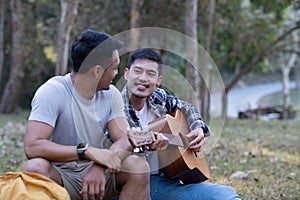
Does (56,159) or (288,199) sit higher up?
(56,159)

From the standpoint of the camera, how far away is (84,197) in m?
3.22

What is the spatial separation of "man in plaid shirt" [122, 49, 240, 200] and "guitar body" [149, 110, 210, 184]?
0.19ft

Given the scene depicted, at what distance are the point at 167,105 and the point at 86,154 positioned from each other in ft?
4.05

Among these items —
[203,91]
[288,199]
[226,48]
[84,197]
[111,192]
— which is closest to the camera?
[84,197]

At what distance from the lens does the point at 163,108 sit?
167 inches

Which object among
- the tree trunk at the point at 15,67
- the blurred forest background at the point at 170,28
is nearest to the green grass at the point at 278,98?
the blurred forest background at the point at 170,28

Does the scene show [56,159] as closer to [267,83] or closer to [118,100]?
[118,100]

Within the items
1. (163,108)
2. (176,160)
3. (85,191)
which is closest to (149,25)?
(163,108)

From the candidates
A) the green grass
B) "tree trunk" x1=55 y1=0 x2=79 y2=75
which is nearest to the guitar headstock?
"tree trunk" x1=55 y1=0 x2=79 y2=75

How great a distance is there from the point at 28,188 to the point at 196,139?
Answer: 4.90ft

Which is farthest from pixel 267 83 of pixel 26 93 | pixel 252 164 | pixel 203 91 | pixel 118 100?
pixel 118 100

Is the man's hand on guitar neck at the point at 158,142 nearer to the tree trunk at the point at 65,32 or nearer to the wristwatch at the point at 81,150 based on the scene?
the wristwatch at the point at 81,150

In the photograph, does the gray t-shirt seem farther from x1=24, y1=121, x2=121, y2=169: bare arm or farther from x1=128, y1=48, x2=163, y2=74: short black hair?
x1=128, y1=48, x2=163, y2=74: short black hair

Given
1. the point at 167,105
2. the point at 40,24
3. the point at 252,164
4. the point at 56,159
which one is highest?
the point at 40,24
